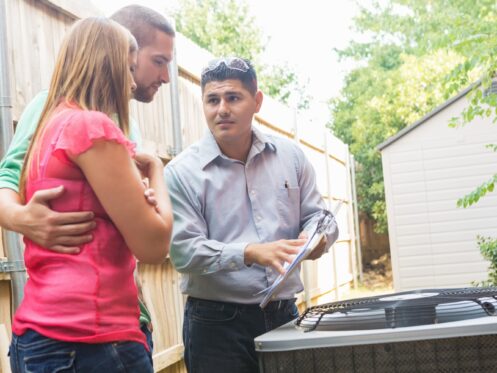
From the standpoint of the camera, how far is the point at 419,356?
1822 mm

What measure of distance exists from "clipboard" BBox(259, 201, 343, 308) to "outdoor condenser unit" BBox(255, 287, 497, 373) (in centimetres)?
14

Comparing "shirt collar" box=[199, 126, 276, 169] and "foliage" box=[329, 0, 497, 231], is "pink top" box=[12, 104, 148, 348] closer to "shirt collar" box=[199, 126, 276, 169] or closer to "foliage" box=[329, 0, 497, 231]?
"shirt collar" box=[199, 126, 276, 169]

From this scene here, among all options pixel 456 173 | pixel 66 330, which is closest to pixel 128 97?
pixel 66 330

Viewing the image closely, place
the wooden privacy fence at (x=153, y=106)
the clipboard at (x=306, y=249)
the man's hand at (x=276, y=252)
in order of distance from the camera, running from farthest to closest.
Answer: the wooden privacy fence at (x=153, y=106) → the man's hand at (x=276, y=252) → the clipboard at (x=306, y=249)

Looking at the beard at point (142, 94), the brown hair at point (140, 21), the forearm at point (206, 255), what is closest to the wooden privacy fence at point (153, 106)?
the brown hair at point (140, 21)

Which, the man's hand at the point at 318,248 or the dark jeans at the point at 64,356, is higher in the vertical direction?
the man's hand at the point at 318,248

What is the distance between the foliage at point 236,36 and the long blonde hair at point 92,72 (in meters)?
27.3

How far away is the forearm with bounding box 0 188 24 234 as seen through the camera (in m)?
1.69

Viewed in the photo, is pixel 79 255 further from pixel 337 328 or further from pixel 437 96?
pixel 437 96

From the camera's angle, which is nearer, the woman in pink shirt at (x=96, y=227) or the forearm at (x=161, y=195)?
the woman in pink shirt at (x=96, y=227)

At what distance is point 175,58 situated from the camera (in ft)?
17.4

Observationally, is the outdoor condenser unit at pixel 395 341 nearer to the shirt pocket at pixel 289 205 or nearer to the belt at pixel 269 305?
the belt at pixel 269 305

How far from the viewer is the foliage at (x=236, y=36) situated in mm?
29288

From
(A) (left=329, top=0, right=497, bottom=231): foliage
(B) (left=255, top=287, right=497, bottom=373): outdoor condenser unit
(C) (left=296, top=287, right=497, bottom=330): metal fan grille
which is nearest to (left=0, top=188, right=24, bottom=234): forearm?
(B) (left=255, top=287, right=497, bottom=373): outdoor condenser unit
